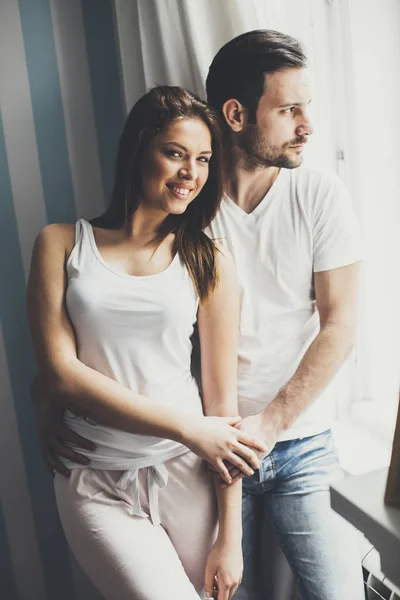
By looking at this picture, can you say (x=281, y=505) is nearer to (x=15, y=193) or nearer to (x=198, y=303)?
(x=198, y=303)

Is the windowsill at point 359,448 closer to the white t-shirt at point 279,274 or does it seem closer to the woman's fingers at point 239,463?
the white t-shirt at point 279,274

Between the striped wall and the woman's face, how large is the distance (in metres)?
0.53

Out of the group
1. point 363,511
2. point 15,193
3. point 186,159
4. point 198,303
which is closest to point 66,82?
point 15,193

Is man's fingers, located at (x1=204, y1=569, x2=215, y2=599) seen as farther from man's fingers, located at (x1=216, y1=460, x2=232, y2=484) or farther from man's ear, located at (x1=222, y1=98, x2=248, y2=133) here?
man's ear, located at (x1=222, y1=98, x2=248, y2=133)

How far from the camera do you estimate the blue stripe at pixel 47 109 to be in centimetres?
168

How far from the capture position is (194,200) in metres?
1.41

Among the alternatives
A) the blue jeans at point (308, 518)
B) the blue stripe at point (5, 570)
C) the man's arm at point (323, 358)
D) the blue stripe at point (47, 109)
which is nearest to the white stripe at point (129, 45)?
the blue stripe at point (47, 109)

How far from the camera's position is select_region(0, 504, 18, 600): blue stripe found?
74.5 inches

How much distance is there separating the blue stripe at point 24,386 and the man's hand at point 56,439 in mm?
395

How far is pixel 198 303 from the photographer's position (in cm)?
131

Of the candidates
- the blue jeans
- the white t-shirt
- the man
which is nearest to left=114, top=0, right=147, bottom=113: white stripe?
the man

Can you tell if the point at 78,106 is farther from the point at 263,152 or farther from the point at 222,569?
the point at 222,569

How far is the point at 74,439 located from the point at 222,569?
1.30ft

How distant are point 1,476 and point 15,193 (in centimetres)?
85
